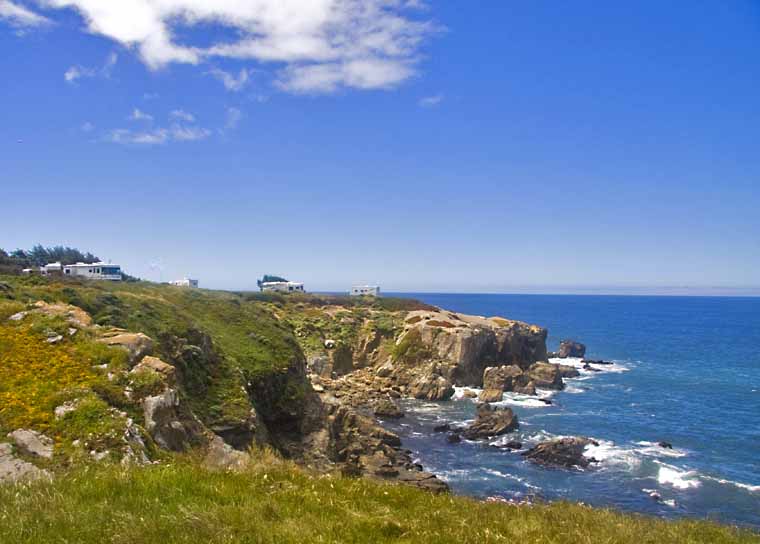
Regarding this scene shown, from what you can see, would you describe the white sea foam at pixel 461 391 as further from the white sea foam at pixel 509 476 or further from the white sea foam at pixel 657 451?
the white sea foam at pixel 509 476

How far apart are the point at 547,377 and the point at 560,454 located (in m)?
31.9

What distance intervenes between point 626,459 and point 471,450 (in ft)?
40.1

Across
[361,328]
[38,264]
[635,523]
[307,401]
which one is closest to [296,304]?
[361,328]

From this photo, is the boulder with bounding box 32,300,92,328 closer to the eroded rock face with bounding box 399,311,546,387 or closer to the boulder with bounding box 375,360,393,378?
the boulder with bounding box 375,360,393,378

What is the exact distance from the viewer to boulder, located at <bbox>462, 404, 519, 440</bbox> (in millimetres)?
47844

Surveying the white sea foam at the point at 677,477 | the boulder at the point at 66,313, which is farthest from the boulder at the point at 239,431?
the white sea foam at the point at 677,477

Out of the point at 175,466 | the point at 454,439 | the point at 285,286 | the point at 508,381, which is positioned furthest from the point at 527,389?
the point at 285,286

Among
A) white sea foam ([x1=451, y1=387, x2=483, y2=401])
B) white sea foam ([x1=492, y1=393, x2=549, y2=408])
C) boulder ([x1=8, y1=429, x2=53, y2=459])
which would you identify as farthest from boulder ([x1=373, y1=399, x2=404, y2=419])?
boulder ([x1=8, y1=429, x2=53, y2=459])

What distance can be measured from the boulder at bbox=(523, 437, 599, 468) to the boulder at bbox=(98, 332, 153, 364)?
31.3 metres

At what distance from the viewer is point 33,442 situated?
13742 mm

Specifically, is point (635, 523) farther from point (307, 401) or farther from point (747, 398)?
point (747, 398)

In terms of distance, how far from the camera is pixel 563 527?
29.1 feet

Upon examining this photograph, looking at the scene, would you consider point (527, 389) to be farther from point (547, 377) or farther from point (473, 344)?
point (473, 344)

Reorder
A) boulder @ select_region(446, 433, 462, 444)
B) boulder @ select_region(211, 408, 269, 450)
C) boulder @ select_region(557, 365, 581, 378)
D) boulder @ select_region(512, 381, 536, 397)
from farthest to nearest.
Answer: boulder @ select_region(557, 365, 581, 378), boulder @ select_region(512, 381, 536, 397), boulder @ select_region(446, 433, 462, 444), boulder @ select_region(211, 408, 269, 450)
